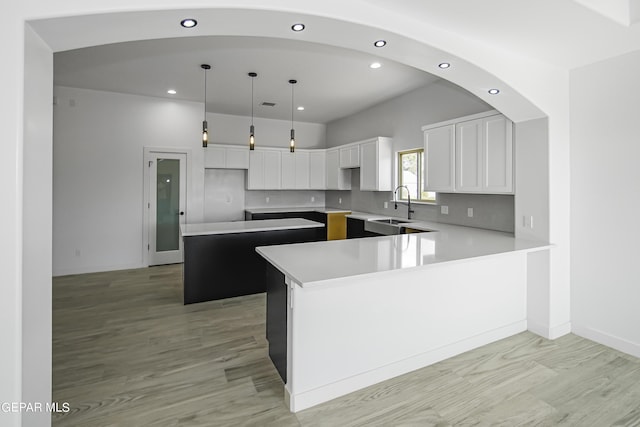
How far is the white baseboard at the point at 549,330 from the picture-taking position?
9.82 feet

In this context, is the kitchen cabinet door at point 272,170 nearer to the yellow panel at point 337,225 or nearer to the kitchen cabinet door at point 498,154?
the yellow panel at point 337,225

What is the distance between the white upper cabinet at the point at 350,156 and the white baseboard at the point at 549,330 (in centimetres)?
362

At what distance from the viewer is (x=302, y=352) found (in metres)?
2.04

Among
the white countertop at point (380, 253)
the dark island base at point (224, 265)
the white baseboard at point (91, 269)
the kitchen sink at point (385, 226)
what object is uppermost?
the kitchen sink at point (385, 226)

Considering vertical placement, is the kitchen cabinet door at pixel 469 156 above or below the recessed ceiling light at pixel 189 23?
below

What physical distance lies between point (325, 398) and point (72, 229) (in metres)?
5.00

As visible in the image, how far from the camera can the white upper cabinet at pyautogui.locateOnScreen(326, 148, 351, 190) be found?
6496mm

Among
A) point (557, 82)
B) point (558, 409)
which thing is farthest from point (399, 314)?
point (557, 82)

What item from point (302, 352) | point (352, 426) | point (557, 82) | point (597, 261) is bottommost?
point (352, 426)

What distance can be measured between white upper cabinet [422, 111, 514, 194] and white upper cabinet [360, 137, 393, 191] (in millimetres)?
1157

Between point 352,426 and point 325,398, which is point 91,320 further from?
point 352,426

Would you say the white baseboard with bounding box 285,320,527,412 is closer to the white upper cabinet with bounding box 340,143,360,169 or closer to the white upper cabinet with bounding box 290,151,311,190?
the white upper cabinet with bounding box 340,143,360,169

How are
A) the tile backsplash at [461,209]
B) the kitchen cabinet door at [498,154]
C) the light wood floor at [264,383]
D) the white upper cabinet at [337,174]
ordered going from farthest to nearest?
1. the white upper cabinet at [337,174]
2. the tile backsplash at [461,209]
3. the kitchen cabinet door at [498,154]
4. the light wood floor at [264,383]

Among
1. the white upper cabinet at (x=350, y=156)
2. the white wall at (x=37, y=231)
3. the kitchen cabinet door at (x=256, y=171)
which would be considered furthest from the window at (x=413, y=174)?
the white wall at (x=37, y=231)
